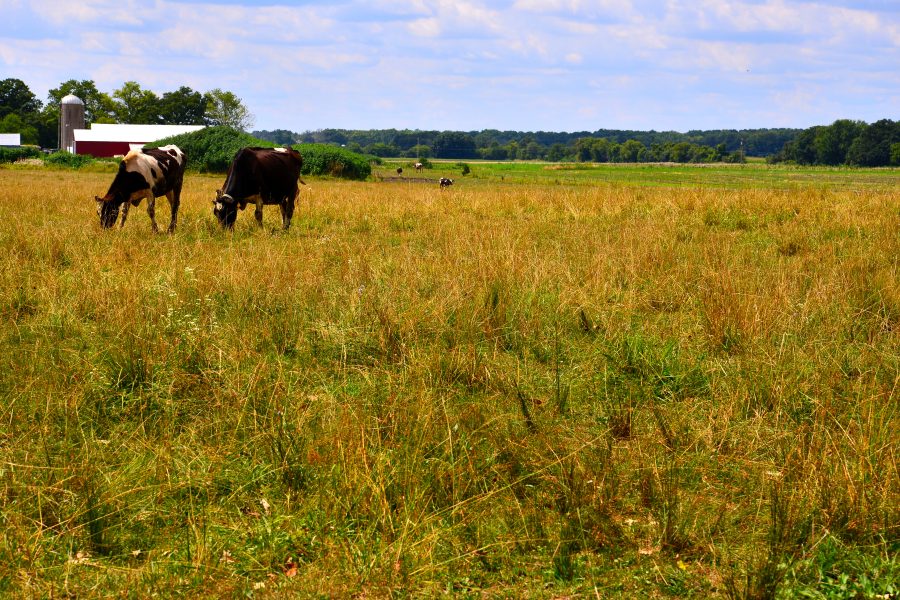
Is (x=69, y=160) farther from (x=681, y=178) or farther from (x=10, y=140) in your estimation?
(x=10, y=140)

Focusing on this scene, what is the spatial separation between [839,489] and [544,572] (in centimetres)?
147

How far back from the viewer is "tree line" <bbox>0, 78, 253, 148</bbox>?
11425 cm

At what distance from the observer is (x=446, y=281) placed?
25.6 feet

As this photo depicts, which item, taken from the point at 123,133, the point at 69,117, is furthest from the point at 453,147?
the point at 123,133

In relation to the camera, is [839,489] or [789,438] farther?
[789,438]

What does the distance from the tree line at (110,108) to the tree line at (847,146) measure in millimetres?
91435

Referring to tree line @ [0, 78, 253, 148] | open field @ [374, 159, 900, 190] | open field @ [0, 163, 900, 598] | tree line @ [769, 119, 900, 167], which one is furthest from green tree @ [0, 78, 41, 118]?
open field @ [0, 163, 900, 598]

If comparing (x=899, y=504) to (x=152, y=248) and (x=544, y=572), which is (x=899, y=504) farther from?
(x=152, y=248)

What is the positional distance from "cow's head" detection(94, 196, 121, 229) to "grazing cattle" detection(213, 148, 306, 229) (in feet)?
A: 5.07

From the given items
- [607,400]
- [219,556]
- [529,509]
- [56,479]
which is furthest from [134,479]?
[607,400]

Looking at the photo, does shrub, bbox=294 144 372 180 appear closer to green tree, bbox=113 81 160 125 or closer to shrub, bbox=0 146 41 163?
shrub, bbox=0 146 41 163

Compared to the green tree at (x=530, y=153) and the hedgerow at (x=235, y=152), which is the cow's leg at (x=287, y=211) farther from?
the green tree at (x=530, y=153)

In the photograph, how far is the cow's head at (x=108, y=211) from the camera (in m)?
12.7

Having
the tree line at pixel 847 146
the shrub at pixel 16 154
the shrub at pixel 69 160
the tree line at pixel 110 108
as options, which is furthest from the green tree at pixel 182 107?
the tree line at pixel 847 146
